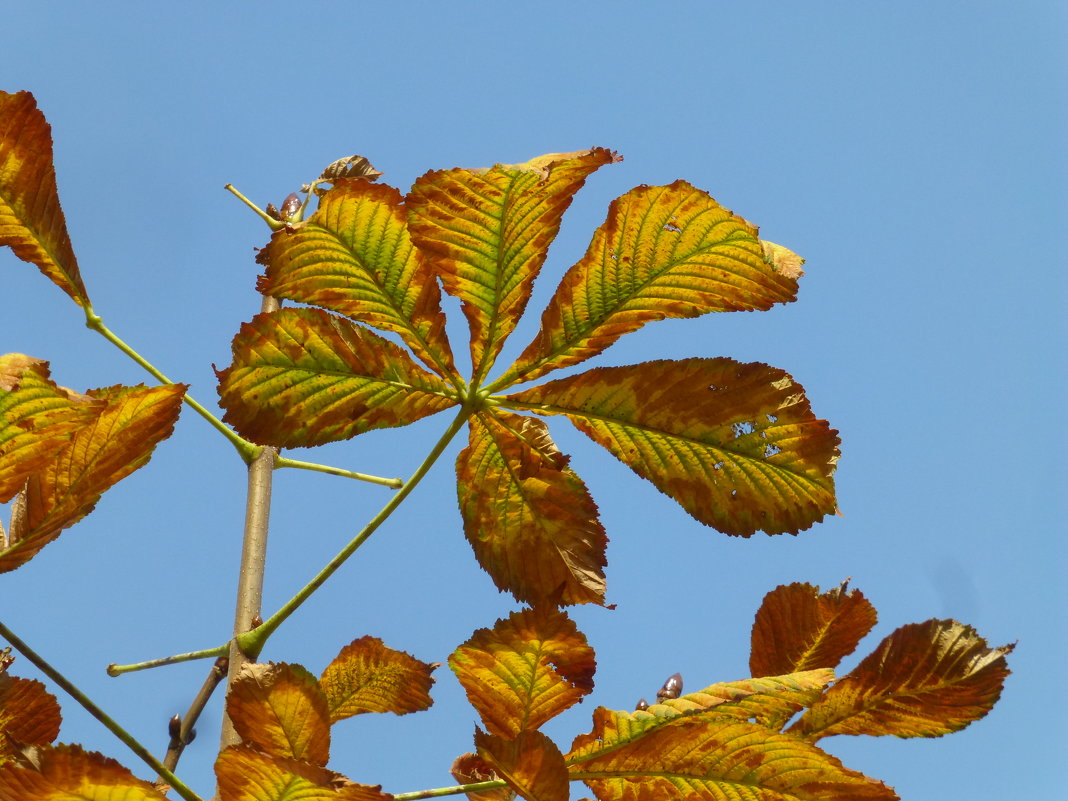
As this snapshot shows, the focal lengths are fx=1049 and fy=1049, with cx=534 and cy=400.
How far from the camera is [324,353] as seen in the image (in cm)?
114

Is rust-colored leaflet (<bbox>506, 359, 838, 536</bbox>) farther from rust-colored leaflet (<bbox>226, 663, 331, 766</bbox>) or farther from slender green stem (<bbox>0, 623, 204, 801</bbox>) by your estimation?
slender green stem (<bbox>0, 623, 204, 801</bbox>)

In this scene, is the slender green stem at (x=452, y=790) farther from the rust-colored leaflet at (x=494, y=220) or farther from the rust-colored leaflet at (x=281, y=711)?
the rust-colored leaflet at (x=494, y=220)

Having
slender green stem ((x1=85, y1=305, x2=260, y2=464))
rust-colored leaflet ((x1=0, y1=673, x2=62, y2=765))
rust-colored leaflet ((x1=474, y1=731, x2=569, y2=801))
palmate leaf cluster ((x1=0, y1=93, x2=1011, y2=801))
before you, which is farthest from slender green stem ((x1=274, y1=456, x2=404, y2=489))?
rust-colored leaflet ((x1=474, y1=731, x2=569, y2=801))

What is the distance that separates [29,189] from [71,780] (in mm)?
580

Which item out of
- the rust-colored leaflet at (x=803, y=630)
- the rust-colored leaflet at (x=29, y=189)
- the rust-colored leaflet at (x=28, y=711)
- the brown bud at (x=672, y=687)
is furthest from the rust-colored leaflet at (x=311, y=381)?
the brown bud at (x=672, y=687)

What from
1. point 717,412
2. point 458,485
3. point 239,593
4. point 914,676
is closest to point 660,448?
point 717,412

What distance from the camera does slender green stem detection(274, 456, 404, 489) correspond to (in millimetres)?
1495

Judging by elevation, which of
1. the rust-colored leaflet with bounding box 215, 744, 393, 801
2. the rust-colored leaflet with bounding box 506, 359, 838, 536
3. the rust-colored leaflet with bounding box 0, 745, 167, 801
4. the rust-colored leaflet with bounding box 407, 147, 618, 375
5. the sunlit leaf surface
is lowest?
the rust-colored leaflet with bounding box 0, 745, 167, 801

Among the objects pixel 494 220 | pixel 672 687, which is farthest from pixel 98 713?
pixel 672 687

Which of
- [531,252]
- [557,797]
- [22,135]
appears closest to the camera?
[557,797]

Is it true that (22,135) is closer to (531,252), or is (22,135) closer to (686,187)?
(531,252)

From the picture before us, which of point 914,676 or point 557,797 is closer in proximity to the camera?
point 557,797

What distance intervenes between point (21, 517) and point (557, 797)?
1.84 ft

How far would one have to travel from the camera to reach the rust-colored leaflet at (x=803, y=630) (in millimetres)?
1155
